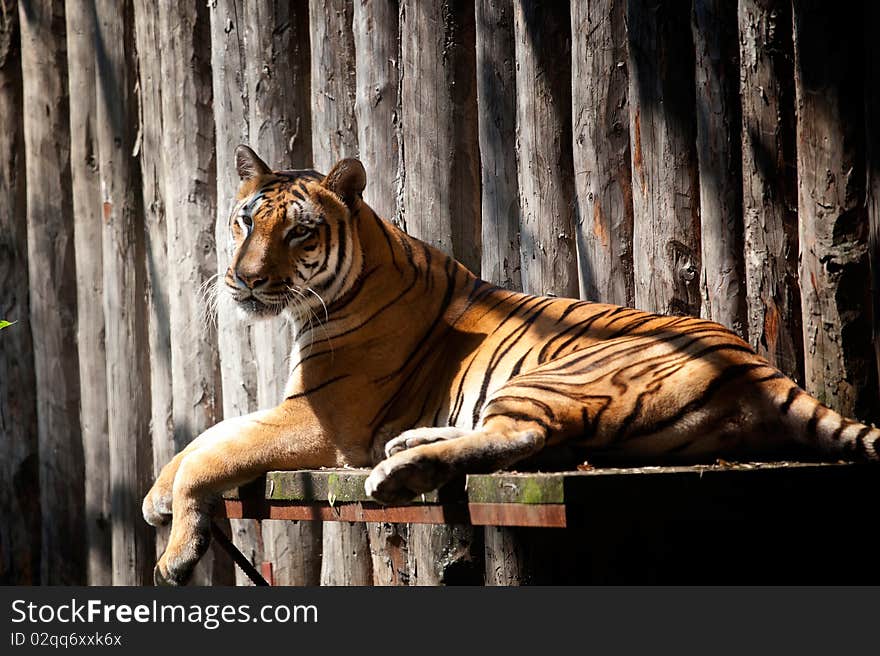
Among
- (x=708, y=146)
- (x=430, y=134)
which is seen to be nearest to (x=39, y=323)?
(x=430, y=134)

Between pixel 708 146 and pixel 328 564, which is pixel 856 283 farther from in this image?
pixel 328 564

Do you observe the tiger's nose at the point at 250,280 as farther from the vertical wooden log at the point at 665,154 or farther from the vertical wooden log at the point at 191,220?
the vertical wooden log at the point at 191,220

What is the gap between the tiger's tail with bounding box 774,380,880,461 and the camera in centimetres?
330

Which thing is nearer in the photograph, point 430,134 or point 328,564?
point 430,134

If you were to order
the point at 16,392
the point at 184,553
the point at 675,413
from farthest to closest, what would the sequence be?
the point at 16,392 < the point at 184,553 < the point at 675,413

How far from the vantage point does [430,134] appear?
502 cm

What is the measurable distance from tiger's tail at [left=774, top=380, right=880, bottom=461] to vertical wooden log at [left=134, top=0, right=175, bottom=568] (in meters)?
3.76

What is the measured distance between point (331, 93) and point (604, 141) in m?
1.53

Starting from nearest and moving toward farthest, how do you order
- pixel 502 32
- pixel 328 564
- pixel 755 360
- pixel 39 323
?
pixel 755 360 → pixel 502 32 → pixel 328 564 → pixel 39 323

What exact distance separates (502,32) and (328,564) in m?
2.42

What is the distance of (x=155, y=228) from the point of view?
→ 254 inches

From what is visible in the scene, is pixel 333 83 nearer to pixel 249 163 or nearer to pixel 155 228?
pixel 249 163

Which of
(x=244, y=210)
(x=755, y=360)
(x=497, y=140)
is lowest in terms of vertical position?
(x=755, y=360)

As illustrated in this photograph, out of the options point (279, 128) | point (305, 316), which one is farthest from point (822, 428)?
point (279, 128)
